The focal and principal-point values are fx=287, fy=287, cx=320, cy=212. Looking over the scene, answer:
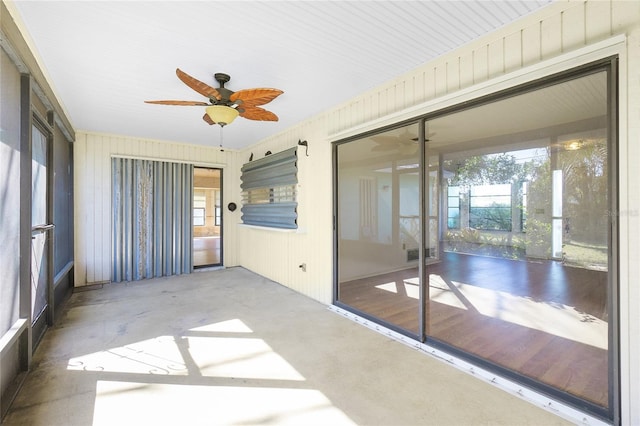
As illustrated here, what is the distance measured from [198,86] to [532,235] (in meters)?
2.92

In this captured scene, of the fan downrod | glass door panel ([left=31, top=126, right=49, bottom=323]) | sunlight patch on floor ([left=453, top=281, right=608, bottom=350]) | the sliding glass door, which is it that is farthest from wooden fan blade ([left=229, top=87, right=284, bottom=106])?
sunlight patch on floor ([left=453, top=281, right=608, bottom=350])

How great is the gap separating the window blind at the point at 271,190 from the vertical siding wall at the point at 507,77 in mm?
201

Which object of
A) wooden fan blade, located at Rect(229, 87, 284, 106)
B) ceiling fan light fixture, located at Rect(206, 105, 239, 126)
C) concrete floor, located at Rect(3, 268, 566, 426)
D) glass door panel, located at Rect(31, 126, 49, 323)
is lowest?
concrete floor, located at Rect(3, 268, 566, 426)

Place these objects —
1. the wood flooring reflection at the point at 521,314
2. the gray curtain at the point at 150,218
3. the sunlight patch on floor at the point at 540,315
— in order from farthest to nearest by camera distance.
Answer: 1. the gray curtain at the point at 150,218
2. the sunlight patch on floor at the point at 540,315
3. the wood flooring reflection at the point at 521,314

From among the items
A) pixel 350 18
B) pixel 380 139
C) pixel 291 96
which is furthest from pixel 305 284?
pixel 350 18

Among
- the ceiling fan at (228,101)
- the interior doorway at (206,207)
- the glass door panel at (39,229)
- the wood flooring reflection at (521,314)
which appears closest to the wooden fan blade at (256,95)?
the ceiling fan at (228,101)

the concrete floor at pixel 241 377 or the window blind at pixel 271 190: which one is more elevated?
the window blind at pixel 271 190

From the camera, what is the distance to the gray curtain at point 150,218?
15.9ft

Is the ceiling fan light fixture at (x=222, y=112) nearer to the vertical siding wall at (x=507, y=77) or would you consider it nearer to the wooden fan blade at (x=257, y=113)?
the wooden fan blade at (x=257, y=113)

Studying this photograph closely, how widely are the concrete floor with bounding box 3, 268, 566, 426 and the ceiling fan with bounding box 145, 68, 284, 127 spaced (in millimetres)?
2091

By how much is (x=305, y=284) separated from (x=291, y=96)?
2.54m

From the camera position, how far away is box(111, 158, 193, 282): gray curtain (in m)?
4.84

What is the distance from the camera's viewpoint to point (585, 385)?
1871mm

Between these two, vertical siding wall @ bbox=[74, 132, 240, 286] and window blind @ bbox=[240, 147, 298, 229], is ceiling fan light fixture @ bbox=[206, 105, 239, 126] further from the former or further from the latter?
vertical siding wall @ bbox=[74, 132, 240, 286]
